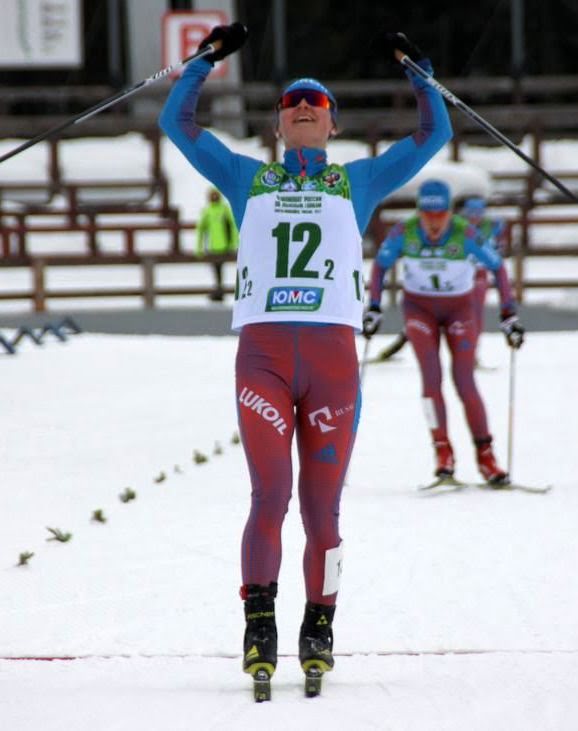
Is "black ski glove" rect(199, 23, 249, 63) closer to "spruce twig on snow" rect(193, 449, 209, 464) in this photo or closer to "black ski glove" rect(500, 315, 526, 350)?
"black ski glove" rect(500, 315, 526, 350)

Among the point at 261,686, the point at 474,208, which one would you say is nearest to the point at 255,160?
the point at 261,686

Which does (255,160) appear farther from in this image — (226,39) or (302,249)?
(226,39)

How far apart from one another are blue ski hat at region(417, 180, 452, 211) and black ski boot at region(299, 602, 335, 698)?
4.59 meters

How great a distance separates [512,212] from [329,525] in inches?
1133

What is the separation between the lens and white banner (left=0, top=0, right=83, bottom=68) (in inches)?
1323

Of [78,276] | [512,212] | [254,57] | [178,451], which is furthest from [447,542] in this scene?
[254,57]

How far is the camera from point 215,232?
25453 mm

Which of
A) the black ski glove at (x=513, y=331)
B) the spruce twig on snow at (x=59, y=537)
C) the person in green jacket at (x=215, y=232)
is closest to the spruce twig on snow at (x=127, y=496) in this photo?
the spruce twig on snow at (x=59, y=537)

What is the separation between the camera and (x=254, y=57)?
133 feet

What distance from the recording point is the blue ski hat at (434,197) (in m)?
9.07

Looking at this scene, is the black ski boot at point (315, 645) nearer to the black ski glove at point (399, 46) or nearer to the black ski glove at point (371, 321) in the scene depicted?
the black ski glove at point (399, 46)

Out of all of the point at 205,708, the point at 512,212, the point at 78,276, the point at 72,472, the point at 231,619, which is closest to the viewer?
the point at 205,708

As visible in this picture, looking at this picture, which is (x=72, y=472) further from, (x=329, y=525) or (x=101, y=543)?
(x=329, y=525)

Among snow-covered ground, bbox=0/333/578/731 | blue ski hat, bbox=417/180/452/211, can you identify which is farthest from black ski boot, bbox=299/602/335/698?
blue ski hat, bbox=417/180/452/211
